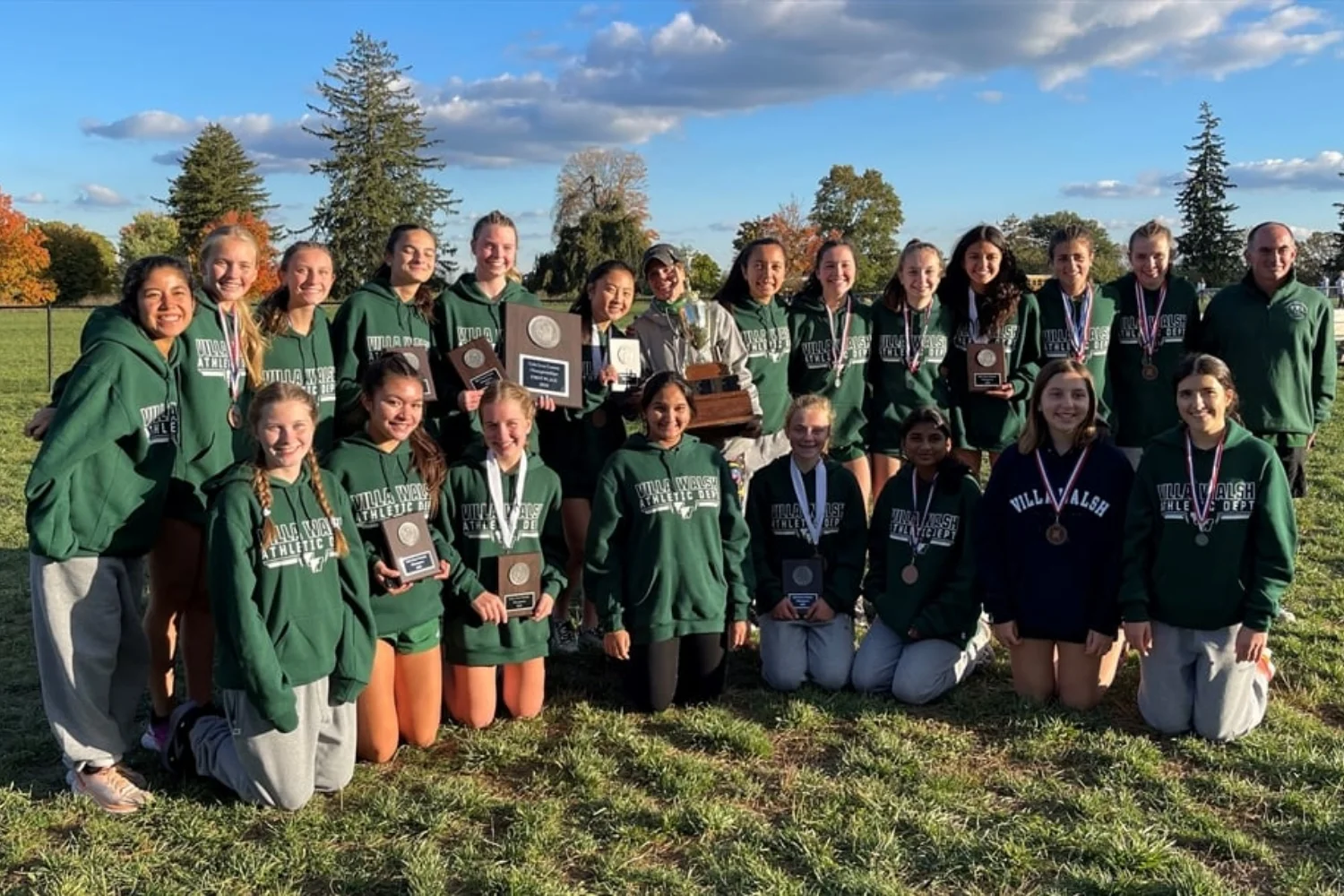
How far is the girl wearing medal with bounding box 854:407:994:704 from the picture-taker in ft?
18.1

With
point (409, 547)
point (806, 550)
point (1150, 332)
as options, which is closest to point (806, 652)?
point (806, 550)

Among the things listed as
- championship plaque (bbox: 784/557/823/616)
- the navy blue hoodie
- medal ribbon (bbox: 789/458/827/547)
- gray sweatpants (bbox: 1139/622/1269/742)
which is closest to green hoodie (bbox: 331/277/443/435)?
medal ribbon (bbox: 789/458/827/547)

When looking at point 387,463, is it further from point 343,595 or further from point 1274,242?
point 1274,242

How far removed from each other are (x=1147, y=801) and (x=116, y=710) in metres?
4.31

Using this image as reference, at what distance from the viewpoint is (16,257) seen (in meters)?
55.6

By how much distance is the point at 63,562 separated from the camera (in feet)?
14.0

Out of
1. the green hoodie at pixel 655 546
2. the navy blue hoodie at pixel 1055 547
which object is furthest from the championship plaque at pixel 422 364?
the navy blue hoodie at pixel 1055 547

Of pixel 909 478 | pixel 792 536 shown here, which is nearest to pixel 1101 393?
pixel 909 478

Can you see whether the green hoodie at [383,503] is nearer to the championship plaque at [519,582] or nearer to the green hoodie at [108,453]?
the championship plaque at [519,582]

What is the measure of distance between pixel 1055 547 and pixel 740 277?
248cm

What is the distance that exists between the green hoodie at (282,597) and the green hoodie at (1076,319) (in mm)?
4328

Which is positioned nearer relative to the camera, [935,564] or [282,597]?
[282,597]

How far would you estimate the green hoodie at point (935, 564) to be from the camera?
557 centimetres

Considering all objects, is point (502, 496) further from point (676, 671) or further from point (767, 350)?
point (767, 350)
